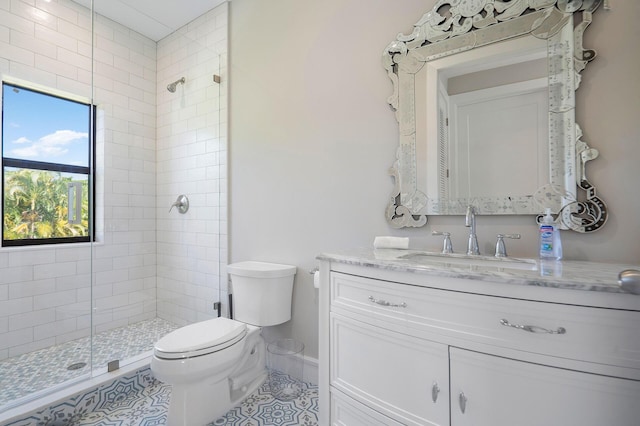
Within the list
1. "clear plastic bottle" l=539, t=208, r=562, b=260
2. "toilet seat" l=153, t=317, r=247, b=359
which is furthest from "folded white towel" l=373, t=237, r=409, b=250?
"toilet seat" l=153, t=317, r=247, b=359

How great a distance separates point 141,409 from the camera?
1.67 meters

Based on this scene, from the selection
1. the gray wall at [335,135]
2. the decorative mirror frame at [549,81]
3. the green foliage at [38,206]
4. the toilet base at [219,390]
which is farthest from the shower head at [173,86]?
the toilet base at [219,390]

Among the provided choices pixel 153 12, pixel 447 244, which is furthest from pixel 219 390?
pixel 153 12

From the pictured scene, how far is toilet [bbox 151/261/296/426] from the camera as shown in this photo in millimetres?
1397

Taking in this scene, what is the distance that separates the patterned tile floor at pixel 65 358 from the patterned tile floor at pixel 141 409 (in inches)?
8.7

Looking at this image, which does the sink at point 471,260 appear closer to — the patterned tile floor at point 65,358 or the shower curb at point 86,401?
the shower curb at point 86,401

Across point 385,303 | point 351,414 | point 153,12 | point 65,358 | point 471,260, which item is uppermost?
point 153,12

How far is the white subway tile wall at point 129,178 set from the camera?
2.13m

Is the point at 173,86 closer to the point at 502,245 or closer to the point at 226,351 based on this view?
the point at 226,351

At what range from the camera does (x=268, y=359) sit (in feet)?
6.86

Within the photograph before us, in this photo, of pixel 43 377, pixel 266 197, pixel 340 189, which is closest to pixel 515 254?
pixel 340 189

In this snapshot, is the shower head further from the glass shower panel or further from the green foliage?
the green foliage

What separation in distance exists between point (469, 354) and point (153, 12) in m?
3.25

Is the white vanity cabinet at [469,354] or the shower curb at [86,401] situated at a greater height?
the white vanity cabinet at [469,354]
